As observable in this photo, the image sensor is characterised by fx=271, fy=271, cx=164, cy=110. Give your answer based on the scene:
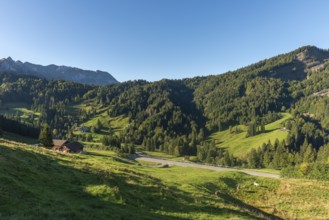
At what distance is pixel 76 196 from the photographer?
22766 mm

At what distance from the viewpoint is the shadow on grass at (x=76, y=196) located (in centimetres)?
1805

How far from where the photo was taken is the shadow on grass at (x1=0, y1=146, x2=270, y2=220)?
18.0 meters

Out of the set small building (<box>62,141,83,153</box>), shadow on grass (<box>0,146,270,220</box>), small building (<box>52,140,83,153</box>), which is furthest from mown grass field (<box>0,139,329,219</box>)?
small building (<box>52,140,83,153</box>)

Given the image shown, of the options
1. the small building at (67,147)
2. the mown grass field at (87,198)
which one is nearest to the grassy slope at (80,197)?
the mown grass field at (87,198)

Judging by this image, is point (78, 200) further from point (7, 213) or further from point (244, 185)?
point (244, 185)

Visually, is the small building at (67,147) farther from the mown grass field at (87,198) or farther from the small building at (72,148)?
the mown grass field at (87,198)

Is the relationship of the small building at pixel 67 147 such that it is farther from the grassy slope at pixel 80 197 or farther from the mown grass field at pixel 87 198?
the grassy slope at pixel 80 197

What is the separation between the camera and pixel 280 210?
41688 millimetres

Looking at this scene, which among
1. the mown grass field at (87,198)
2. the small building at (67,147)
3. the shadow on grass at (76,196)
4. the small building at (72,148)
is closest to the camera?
the shadow on grass at (76,196)

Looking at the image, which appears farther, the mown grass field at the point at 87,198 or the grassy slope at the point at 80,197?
the mown grass field at the point at 87,198

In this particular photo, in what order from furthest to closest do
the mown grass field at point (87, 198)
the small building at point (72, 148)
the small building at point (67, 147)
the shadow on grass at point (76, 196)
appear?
the small building at point (67, 147) < the small building at point (72, 148) < the mown grass field at point (87, 198) < the shadow on grass at point (76, 196)

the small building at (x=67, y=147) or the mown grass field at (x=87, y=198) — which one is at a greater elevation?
the mown grass field at (x=87, y=198)

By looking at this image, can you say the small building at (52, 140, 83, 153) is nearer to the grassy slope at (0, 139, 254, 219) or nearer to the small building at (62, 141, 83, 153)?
the small building at (62, 141, 83, 153)

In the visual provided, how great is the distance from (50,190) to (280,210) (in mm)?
34426
